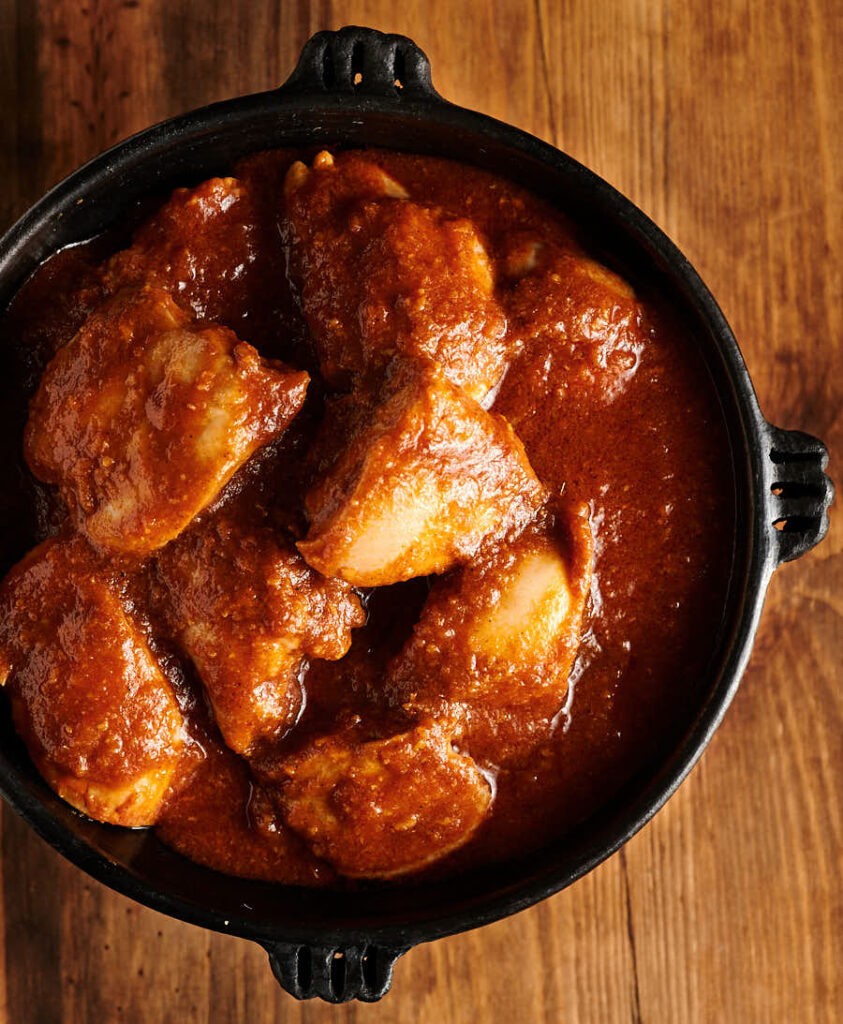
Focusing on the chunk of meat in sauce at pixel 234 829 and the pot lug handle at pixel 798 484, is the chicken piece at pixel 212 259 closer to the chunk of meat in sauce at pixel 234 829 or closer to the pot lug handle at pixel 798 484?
the chunk of meat in sauce at pixel 234 829

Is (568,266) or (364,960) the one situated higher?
(568,266)

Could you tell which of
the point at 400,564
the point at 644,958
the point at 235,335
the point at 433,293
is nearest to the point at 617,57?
the point at 433,293

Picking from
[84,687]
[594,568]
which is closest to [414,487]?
[594,568]

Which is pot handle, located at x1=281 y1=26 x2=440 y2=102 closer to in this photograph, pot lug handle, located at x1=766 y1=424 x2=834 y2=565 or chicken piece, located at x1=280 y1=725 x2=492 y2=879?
pot lug handle, located at x1=766 y1=424 x2=834 y2=565

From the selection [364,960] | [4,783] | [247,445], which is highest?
[247,445]

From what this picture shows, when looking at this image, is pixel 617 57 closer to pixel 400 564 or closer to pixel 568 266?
pixel 568 266

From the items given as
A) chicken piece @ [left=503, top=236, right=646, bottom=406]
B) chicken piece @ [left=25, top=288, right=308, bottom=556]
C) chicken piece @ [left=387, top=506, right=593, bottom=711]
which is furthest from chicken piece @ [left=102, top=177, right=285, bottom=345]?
chicken piece @ [left=387, top=506, right=593, bottom=711]

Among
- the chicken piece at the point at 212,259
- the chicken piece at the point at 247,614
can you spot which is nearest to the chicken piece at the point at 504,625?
the chicken piece at the point at 247,614
